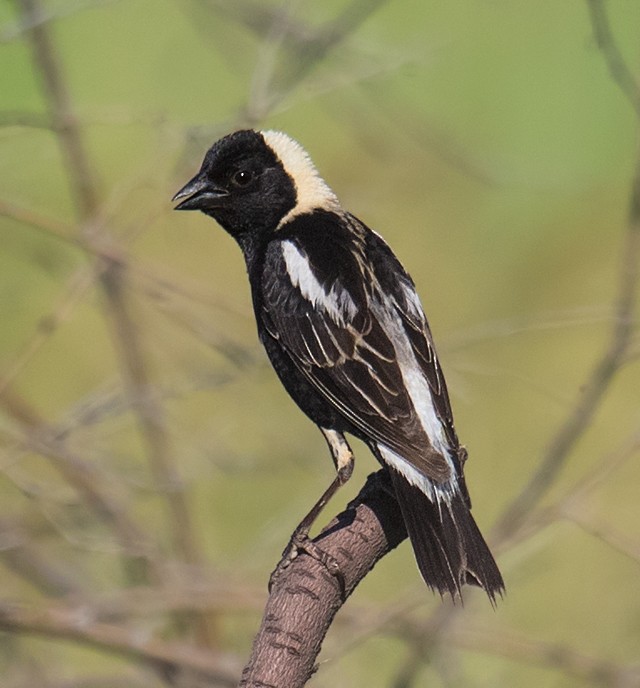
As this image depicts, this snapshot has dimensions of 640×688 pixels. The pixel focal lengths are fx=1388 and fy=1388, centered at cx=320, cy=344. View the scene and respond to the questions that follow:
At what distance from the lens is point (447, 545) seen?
10.2 ft

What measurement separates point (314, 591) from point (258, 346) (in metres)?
1.77

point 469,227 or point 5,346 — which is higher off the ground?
point 469,227

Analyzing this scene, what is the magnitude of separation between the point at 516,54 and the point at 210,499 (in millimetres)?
4544

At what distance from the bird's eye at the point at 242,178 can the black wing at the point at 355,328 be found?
287 mm

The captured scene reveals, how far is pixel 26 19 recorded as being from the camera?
3883 millimetres

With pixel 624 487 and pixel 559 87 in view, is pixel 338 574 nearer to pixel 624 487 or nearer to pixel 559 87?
pixel 624 487

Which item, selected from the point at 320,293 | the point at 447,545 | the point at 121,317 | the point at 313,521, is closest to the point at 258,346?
the point at 121,317

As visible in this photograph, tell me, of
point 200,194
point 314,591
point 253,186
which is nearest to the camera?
point 314,591

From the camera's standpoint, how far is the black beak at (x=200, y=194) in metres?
3.91

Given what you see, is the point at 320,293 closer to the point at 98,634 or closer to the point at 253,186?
the point at 253,186

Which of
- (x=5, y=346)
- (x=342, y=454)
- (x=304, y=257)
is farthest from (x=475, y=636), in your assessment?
(x=5, y=346)

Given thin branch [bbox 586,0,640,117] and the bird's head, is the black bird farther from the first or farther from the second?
thin branch [bbox 586,0,640,117]

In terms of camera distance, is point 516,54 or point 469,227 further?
point 516,54

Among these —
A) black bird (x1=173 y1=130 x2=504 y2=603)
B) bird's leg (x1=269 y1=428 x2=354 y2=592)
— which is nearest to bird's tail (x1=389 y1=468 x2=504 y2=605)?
black bird (x1=173 y1=130 x2=504 y2=603)
